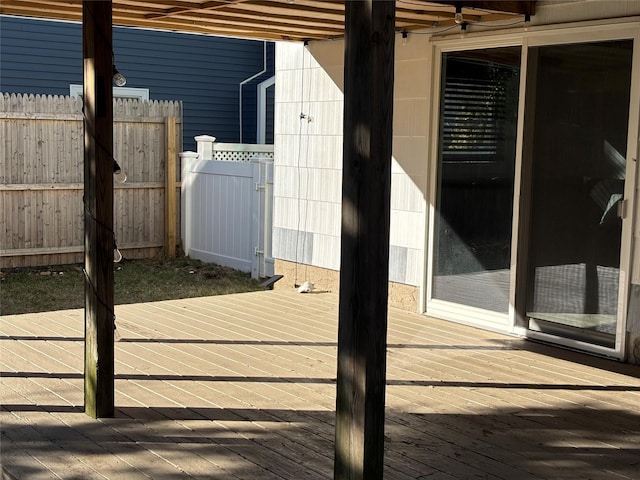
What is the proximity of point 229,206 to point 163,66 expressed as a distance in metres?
4.36

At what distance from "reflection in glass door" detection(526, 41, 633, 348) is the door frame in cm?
6

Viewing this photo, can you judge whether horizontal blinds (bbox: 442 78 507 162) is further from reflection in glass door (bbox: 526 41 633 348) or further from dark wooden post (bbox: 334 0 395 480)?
dark wooden post (bbox: 334 0 395 480)

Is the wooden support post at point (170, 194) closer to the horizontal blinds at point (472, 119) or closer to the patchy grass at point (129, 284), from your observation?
the patchy grass at point (129, 284)

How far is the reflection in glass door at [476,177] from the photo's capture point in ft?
22.5

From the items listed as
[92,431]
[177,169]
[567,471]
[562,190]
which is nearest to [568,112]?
[562,190]

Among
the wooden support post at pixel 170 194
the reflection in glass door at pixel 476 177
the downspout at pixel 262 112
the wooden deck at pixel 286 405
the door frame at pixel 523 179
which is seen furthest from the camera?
the downspout at pixel 262 112

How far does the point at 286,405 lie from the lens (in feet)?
16.3

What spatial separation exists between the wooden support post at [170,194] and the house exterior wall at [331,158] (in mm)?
2574

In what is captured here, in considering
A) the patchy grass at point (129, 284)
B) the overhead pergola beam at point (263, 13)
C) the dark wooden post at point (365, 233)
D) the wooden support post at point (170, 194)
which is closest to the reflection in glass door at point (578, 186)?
the overhead pergola beam at point (263, 13)

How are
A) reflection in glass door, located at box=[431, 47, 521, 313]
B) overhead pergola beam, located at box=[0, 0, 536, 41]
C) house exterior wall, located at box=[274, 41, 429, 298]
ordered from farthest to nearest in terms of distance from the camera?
house exterior wall, located at box=[274, 41, 429, 298] → reflection in glass door, located at box=[431, 47, 521, 313] → overhead pergola beam, located at box=[0, 0, 536, 41]

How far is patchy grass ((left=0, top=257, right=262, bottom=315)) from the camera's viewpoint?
28.6ft

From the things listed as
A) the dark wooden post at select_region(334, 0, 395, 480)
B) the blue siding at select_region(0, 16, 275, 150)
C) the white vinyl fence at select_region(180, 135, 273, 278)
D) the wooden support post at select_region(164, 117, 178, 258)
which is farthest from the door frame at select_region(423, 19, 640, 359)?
the blue siding at select_region(0, 16, 275, 150)

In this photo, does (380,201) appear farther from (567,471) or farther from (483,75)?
(483,75)

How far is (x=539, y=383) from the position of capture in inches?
219
